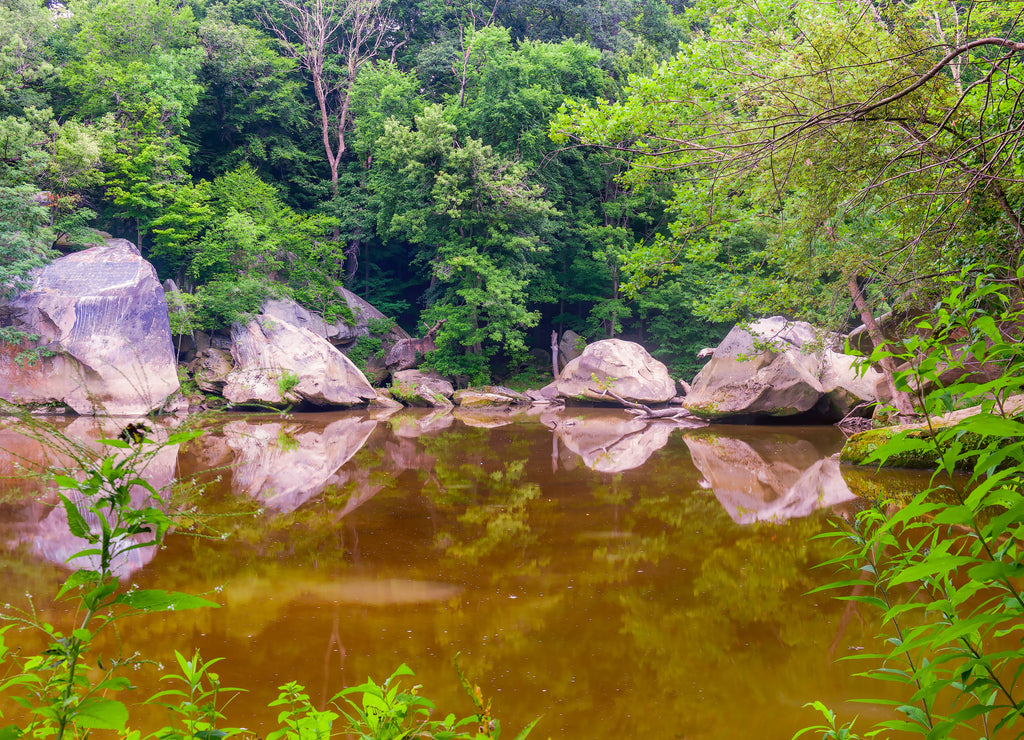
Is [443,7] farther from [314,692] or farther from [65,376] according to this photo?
[314,692]

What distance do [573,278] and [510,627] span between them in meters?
20.8

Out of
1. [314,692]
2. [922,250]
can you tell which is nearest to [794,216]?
[922,250]

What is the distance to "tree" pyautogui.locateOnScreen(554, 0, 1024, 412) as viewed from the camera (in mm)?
3223

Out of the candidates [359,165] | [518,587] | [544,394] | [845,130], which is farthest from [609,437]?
[359,165]

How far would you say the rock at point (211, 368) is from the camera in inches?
651

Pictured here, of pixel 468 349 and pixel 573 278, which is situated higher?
pixel 573 278

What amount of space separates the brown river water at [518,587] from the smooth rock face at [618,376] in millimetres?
8778

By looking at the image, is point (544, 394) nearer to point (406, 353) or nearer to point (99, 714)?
point (406, 353)

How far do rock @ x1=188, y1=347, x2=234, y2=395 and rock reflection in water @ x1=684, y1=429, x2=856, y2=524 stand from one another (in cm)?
1204

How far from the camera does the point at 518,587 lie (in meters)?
3.97

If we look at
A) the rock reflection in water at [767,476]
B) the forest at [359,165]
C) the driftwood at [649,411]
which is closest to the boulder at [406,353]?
the forest at [359,165]

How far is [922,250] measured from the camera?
5449mm

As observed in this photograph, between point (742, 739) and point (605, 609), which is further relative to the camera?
point (605, 609)

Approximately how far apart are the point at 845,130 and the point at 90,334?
609 inches
